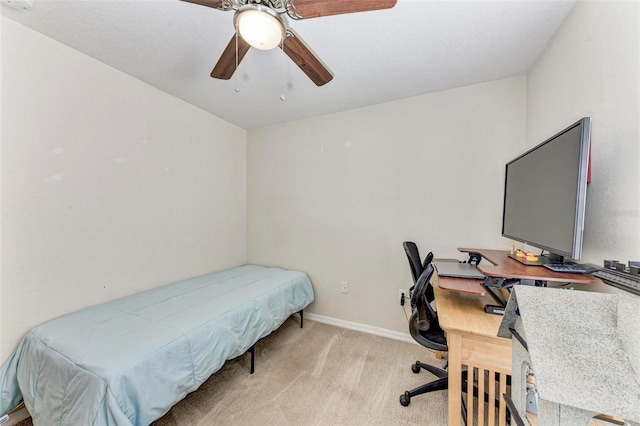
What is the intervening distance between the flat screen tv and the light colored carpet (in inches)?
49.1

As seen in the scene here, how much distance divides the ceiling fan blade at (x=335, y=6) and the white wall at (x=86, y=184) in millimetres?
1795

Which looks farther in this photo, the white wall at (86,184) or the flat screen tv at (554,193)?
the white wall at (86,184)

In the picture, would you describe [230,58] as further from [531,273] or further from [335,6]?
[531,273]

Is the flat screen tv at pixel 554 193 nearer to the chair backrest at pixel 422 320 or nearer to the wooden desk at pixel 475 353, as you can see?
the wooden desk at pixel 475 353

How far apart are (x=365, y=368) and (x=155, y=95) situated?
304 centimetres

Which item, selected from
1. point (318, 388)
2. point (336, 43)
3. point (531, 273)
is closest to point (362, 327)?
point (318, 388)

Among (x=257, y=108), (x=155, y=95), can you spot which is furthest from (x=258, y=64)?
(x=155, y=95)

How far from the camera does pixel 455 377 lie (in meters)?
1.21

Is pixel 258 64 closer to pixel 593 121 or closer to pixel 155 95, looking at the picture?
pixel 155 95

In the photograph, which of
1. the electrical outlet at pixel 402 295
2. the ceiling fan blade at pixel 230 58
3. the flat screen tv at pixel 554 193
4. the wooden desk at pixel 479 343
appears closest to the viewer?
the flat screen tv at pixel 554 193

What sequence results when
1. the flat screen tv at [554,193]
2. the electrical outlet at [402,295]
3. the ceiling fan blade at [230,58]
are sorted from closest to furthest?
1. the flat screen tv at [554,193]
2. the ceiling fan blade at [230,58]
3. the electrical outlet at [402,295]

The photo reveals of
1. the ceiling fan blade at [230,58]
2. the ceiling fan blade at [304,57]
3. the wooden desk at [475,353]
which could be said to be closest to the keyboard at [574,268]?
the wooden desk at [475,353]

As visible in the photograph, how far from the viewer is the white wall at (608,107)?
0.96 meters

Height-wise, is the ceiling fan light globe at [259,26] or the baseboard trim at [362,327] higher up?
the ceiling fan light globe at [259,26]
